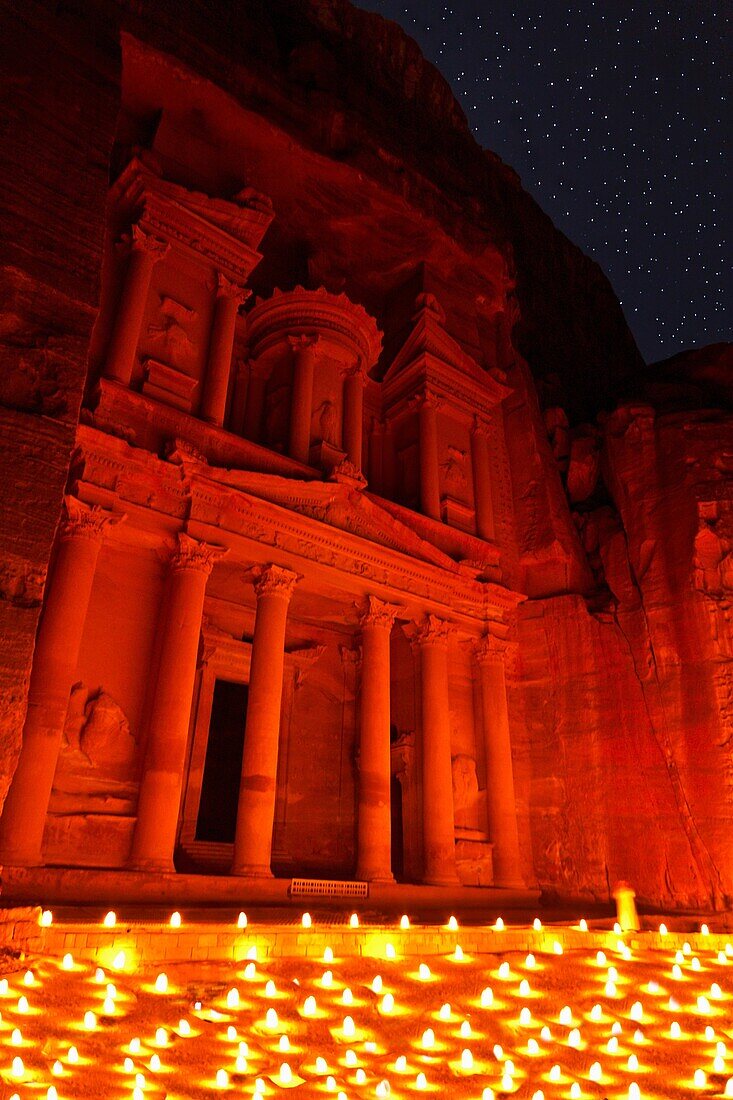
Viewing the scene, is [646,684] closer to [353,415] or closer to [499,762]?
[499,762]

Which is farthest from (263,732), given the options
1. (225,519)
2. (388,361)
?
(388,361)

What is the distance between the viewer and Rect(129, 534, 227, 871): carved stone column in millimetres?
12812

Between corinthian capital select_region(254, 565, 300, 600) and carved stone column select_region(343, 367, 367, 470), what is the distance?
4.26m

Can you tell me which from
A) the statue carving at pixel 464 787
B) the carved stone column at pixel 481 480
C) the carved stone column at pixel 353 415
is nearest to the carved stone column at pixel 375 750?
the statue carving at pixel 464 787

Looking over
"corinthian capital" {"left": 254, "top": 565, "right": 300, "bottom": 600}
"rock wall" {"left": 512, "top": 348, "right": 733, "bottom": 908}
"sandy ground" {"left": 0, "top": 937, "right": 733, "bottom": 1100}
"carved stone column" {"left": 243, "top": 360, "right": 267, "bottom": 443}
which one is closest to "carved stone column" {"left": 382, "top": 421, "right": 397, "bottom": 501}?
"carved stone column" {"left": 243, "top": 360, "right": 267, "bottom": 443}

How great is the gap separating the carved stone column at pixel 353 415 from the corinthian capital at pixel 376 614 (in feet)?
12.1

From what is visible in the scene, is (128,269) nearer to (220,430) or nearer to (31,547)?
(220,430)

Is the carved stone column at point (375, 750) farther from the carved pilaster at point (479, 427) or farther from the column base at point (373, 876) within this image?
the carved pilaster at point (479, 427)

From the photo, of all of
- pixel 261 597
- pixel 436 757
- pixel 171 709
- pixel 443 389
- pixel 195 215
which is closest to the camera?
pixel 171 709

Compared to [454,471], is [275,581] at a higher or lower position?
lower

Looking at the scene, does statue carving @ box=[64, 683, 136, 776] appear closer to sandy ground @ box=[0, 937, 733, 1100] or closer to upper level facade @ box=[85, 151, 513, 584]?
upper level facade @ box=[85, 151, 513, 584]

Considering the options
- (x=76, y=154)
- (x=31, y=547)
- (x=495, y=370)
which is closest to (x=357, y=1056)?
(x=31, y=547)

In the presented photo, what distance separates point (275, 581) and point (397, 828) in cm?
735

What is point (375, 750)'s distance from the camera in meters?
16.4
